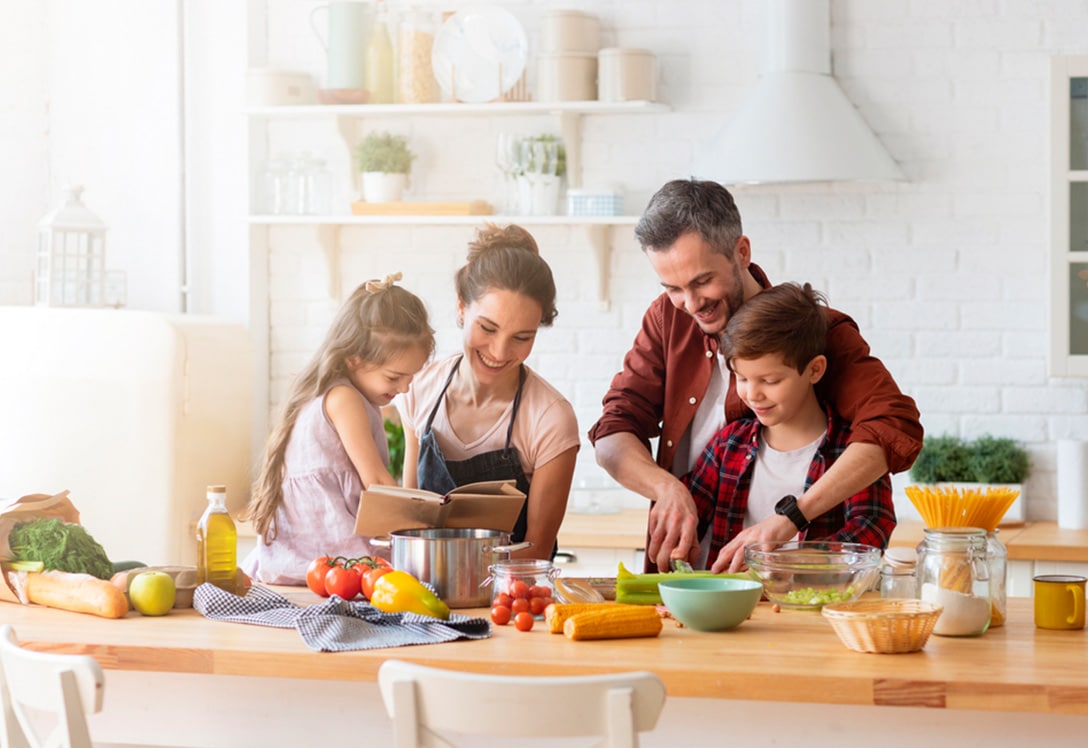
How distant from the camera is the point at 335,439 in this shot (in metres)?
2.73

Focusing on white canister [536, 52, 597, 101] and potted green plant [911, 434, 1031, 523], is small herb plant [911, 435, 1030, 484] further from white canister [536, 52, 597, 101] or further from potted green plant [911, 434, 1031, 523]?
white canister [536, 52, 597, 101]

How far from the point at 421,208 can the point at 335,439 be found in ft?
6.12

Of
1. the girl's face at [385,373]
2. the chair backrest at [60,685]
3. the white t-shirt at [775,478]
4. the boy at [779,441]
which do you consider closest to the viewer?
the chair backrest at [60,685]

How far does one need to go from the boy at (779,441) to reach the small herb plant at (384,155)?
82.6 inches

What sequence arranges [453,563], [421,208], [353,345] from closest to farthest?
[453,563], [353,345], [421,208]

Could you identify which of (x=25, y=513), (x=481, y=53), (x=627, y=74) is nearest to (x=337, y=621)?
(x=25, y=513)

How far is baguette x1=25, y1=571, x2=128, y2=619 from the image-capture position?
224 centimetres

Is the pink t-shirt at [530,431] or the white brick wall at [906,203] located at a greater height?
the white brick wall at [906,203]

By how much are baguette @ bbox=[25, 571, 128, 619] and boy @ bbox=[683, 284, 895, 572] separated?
112 centimetres

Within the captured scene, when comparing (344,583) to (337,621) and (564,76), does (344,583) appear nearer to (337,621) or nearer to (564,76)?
(337,621)

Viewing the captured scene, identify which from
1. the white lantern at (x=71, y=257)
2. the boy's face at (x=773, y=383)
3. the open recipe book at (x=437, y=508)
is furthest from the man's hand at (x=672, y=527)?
the white lantern at (x=71, y=257)

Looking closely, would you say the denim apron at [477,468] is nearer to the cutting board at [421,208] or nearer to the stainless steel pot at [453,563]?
the stainless steel pot at [453,563]

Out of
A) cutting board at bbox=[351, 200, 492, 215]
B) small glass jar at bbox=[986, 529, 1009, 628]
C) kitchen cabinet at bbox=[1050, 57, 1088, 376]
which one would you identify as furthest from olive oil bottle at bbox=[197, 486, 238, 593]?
kitchen cabinet at bbox=[1050, 57, 1088, 376]

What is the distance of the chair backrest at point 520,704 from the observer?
65.6 inches
